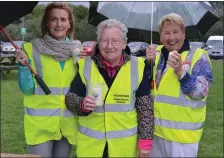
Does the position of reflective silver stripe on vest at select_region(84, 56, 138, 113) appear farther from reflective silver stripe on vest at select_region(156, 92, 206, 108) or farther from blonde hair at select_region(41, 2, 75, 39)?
blonde hair at select_region(41, 2, 75, 39)

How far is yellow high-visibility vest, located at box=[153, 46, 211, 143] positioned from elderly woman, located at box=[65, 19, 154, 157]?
18cm

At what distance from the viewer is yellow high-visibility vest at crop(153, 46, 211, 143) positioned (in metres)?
3.27

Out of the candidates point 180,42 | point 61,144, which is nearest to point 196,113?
point 180,42

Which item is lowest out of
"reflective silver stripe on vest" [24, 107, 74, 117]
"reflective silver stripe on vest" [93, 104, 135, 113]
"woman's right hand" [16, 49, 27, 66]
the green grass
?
the green grass

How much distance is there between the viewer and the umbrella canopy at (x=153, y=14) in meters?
4.02

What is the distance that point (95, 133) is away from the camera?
3139 mm

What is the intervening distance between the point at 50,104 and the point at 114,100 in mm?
656

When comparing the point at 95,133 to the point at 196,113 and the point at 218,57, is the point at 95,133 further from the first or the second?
the point at 218,57

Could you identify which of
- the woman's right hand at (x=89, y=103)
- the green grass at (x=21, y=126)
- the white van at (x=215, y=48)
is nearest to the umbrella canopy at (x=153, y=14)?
the woman's right hand at (x=89, y=103)

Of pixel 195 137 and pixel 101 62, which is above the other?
pixel 101 62

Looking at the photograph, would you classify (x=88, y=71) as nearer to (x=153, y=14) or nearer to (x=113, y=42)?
(x=113, y=42)

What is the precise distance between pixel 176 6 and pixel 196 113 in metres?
1.25

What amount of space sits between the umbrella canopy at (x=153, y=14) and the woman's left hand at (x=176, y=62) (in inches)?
34.4

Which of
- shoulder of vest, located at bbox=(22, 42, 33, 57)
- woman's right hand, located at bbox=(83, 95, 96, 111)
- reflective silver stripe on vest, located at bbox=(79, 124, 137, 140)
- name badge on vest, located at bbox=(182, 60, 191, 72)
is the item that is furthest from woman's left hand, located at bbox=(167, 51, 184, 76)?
shoulder of vest, located at bbox=(22, 42, 33, 57)
